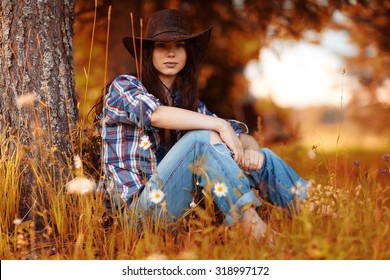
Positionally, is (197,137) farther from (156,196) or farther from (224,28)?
(224,28)

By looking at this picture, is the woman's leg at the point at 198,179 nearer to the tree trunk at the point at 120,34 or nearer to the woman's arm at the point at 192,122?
the woman's arm at the point at 192,122

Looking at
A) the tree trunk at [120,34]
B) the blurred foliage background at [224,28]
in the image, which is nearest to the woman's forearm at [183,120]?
the blurred foliage background at [224,28]

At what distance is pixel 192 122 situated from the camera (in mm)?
2645

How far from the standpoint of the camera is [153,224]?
8.72 feet

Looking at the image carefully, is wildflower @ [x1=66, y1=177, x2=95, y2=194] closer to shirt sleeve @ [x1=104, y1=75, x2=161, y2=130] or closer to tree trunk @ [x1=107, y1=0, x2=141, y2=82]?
shirt sleeve @ [x1=104, y1=75, x2=161, y2=130]

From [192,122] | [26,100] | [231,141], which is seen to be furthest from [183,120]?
[26,100]

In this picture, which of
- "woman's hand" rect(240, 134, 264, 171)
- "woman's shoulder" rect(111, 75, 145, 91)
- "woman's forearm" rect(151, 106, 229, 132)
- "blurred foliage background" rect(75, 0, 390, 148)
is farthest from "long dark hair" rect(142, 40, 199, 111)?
"blurred foliage background" rect(75, 0, 390, 148)

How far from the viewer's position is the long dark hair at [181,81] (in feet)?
10.00

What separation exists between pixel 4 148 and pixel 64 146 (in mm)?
Answer: 306

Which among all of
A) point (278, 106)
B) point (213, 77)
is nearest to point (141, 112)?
point (213, 77)

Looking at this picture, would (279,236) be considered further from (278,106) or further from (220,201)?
(278,106)

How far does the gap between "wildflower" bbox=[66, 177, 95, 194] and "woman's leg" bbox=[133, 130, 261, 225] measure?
0.79 feet
